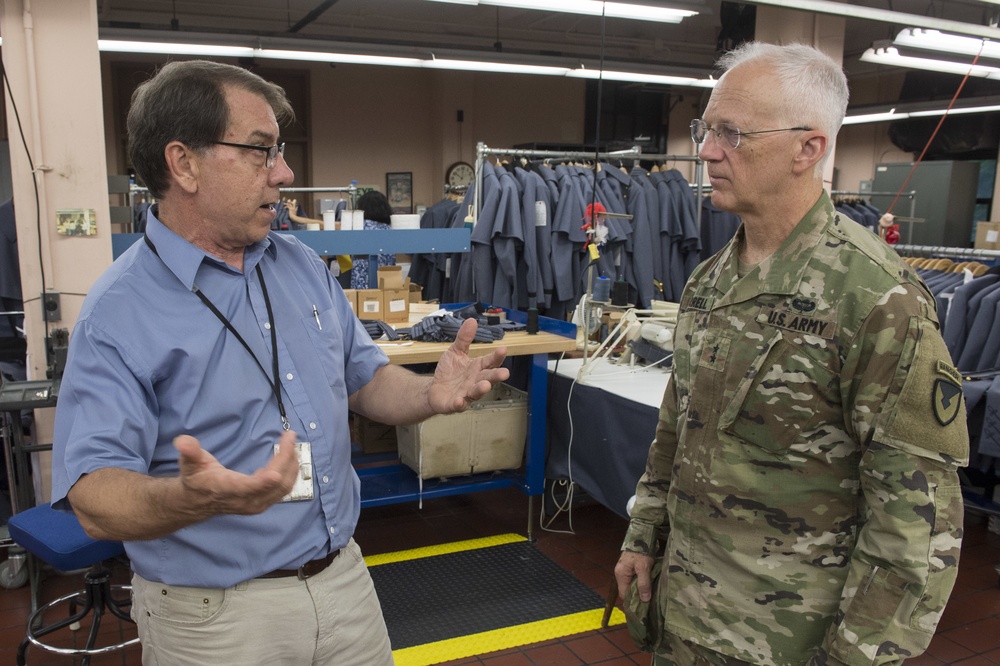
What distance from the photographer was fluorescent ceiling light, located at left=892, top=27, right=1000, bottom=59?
5.20 metres

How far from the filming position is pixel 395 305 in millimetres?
3873

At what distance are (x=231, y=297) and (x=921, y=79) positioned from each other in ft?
39.5

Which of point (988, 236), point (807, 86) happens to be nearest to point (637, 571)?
point (807, 86)

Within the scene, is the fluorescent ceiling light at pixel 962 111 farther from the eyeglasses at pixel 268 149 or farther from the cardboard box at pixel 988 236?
the eyeglasses at pixel 268 149

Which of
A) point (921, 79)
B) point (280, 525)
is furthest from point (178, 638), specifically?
point (921, 79)

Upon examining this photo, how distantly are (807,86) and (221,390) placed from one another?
1.18m

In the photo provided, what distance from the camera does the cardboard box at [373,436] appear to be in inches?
155

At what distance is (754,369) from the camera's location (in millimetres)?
1416

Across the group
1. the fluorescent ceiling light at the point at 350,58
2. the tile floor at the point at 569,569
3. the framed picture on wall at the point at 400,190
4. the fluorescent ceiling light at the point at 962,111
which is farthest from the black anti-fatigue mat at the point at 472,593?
the fluorescent ceiling light at the point at 962,111

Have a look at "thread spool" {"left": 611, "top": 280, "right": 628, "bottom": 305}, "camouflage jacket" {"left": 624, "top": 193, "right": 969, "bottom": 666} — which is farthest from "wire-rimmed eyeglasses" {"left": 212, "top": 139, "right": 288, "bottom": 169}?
"thread spool" {"left": 611, "top": 280, "right": 628, "bottom": 305}

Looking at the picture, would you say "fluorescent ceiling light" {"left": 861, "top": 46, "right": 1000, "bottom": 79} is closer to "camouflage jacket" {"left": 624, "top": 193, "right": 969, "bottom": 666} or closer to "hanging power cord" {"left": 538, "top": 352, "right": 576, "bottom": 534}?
"hanging power cord" {"left": 538, "top": 352, "right": 576, "bottom": 534}

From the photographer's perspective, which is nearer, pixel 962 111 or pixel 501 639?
pixel 501 639

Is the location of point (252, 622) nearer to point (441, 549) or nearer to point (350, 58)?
point (441, 549)

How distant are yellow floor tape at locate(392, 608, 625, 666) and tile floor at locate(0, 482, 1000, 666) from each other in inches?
1.5
